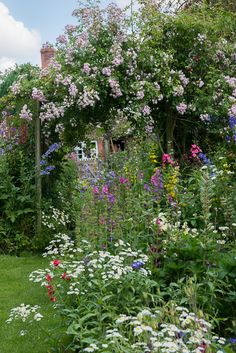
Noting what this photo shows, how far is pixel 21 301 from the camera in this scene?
15.3 ft

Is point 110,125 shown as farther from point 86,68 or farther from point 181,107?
point 86,68

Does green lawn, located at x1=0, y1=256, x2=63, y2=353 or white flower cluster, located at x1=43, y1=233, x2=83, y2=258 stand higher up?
white flower cluster, located at x1=43, y1=233, x2=83, y2=258

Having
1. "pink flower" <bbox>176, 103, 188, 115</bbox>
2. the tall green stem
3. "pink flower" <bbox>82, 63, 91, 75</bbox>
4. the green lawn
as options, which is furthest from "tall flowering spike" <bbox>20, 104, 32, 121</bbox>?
"pink flower" <bbox>176, 103, 188, 115</bbox>

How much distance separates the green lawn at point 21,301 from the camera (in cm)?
365

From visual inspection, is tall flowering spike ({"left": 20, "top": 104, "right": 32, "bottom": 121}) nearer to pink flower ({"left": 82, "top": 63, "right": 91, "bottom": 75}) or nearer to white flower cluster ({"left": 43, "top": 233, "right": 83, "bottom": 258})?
pink flower ({"left": 82, "top": 63, "right": 91, "bottom": 75})

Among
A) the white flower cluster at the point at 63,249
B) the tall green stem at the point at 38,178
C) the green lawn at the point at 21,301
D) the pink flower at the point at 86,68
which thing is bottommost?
the green lawn at the point at 21,301

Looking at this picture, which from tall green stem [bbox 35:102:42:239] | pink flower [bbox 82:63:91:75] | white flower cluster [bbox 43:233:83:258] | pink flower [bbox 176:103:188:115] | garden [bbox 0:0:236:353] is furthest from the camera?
pink flower [bbox 176:103:188:115]

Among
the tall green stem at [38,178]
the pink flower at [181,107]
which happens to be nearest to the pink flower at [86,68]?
the tall green stem at [38,178]

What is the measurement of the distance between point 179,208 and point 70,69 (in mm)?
3200

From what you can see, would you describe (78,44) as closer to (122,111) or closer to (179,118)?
(122,111)

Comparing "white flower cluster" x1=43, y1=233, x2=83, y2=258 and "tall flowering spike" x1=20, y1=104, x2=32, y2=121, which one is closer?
"white flower cluster" x1=43, y1=233, x2=83, y2=258

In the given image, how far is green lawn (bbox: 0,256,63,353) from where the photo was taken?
12.0ft

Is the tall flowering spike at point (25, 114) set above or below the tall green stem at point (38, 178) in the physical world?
above

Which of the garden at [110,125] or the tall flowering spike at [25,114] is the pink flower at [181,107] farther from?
the tall flowering spike at [25,114]
